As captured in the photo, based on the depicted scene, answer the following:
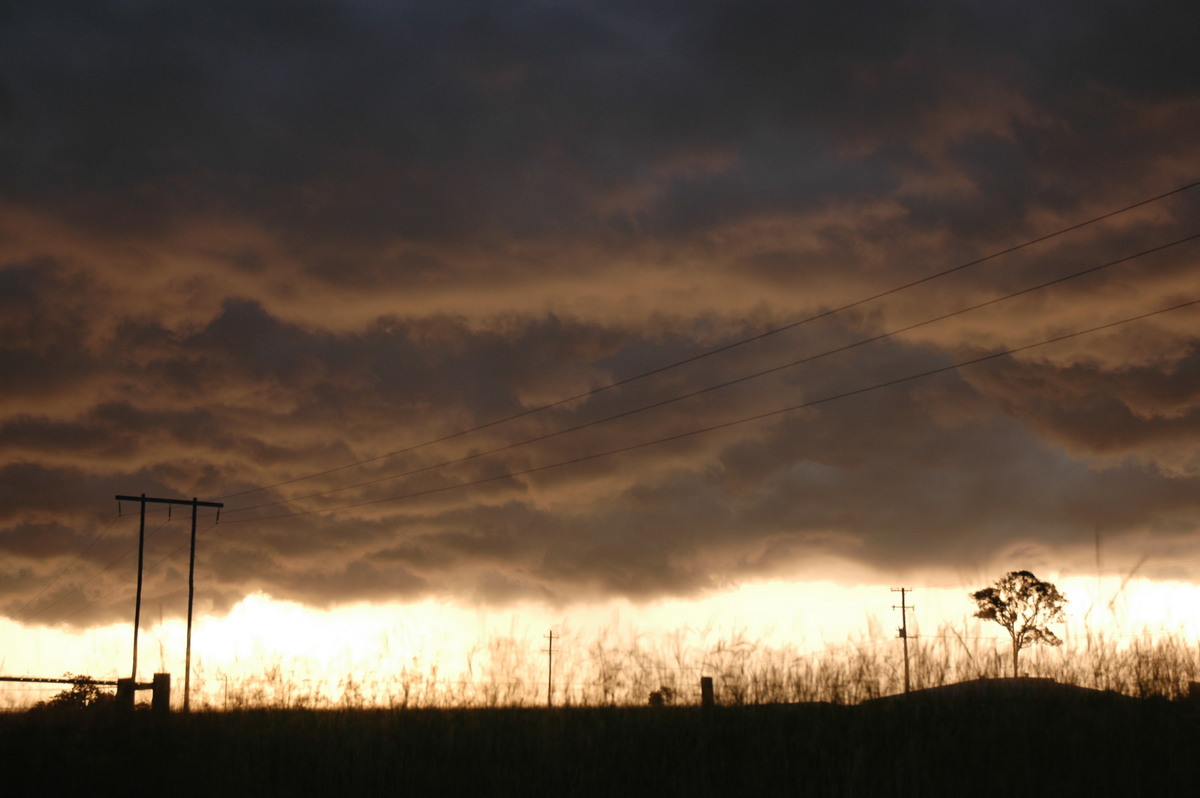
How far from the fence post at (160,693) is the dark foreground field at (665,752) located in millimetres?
1528

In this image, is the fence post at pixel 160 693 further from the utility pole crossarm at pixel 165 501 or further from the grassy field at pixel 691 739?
the utility pole crossarm at pixel 165 501

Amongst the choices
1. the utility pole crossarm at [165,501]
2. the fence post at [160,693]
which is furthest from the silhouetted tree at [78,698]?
the utility pole crossarm at [165,501]

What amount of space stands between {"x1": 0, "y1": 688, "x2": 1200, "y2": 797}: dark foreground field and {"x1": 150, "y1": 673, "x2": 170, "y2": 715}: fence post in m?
1.53

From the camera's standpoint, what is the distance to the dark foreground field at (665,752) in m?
9.14

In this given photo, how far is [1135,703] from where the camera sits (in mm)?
10578

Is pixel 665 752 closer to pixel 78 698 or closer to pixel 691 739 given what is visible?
pixel 691 739

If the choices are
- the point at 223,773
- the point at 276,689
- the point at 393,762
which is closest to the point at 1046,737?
the point at 393,762

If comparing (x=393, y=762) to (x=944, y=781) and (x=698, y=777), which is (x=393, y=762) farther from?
(x=944, y=781)

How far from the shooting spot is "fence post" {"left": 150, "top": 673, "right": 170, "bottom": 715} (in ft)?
45.1

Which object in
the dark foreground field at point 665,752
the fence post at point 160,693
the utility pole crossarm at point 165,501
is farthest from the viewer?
the utility pole crossarm at point 165,501

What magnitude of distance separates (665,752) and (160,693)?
769cm

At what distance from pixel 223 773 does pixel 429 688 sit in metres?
3.01

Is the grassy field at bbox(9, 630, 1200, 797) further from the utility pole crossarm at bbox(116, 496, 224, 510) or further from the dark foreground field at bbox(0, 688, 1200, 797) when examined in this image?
the utility pole crossarm at bbox(116, 496, 224, 510)

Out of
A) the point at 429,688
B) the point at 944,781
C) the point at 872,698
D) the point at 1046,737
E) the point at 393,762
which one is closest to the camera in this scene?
the point at 944,781
